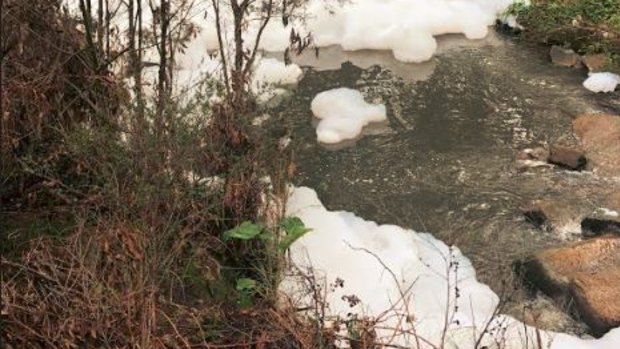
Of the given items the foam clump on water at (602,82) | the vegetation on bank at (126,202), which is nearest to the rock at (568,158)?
the foam clump on water at (602,82)

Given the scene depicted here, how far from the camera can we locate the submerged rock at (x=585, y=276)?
475 cm

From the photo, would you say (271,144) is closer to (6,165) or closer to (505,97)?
(6,165)

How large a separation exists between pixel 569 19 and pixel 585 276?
17.4ft

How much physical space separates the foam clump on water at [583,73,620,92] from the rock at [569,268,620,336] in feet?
11.6

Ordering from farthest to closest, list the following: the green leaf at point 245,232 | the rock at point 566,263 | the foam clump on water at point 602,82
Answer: the foam clump on water at point 602,82
the rock at point 566,263
the green leaf at point 245,232

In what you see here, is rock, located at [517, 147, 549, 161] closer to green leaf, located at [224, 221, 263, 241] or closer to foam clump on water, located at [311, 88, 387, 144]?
foam clump on water, located at [311, 88, 387, 144]

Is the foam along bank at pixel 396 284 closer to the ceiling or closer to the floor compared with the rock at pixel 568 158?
closer to the floor

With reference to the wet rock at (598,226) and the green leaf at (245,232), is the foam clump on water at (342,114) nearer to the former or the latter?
the wet rock at (598,226)

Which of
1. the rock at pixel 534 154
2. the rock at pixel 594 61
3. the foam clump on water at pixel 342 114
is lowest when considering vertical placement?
the rock at pixel 534 154

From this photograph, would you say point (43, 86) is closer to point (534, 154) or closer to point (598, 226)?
point (598, 226)

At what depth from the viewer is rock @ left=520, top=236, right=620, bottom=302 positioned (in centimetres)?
505

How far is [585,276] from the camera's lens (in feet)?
16.4

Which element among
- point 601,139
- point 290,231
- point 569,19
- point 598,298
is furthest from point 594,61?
point 290,231

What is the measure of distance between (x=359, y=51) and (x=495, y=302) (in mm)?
5154
